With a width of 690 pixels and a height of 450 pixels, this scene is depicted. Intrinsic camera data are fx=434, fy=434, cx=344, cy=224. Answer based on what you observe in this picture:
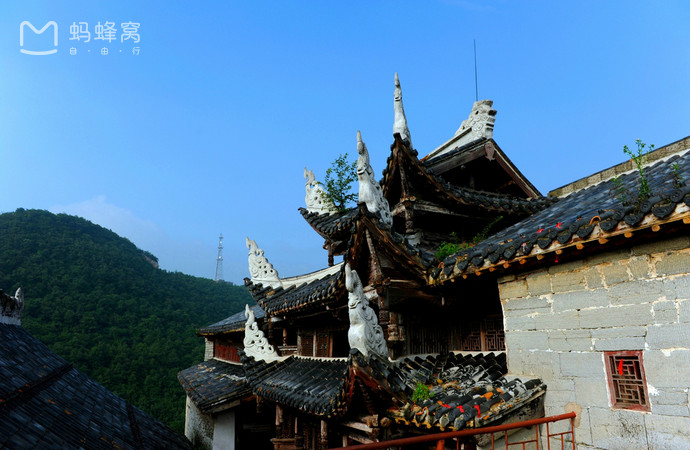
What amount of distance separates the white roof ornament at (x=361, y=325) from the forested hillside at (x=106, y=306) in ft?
82.2

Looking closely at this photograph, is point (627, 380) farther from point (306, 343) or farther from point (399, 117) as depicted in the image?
point (306, 343)

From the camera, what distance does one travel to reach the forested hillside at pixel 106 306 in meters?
30.0

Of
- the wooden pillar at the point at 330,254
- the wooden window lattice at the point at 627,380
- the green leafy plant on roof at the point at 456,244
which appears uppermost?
the wooden pillar at the point at 330,254

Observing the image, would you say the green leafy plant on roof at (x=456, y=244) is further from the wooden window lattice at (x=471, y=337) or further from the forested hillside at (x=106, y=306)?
the forested hillside at (x=106, y=306)

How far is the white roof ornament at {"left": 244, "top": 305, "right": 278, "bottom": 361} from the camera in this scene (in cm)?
1327

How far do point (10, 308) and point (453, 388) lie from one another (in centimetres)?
1263

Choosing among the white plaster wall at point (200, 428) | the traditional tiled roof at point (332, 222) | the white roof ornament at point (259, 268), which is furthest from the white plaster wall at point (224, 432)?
the traditional tiled roof at point (332, 222)

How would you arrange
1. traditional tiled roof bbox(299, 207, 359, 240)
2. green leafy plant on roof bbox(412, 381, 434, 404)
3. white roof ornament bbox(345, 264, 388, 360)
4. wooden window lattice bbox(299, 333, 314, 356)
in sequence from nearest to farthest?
green leafy plant on roof bbox(412, 381, 434, 404)
white roof ornament bbox(345, 264, 388, 360)
traditional tiled roof bbox(299, 207, 359, 240)
wooden window lattice bbox(299, 333, 314, 356)

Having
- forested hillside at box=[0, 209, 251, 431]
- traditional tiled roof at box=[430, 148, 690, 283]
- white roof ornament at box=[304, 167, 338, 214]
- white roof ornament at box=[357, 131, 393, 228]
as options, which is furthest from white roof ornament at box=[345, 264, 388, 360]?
forested hillside at box=[0, 209, 251, 431]

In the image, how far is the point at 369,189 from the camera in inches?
318

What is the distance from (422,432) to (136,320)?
35.0 meters

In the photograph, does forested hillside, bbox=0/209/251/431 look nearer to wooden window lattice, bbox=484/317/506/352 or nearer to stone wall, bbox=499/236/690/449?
wooden window lattice, bbox=484/317/506/352

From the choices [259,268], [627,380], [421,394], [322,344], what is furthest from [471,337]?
[259,268]

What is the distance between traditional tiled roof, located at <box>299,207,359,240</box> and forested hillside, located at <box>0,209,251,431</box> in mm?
21018
